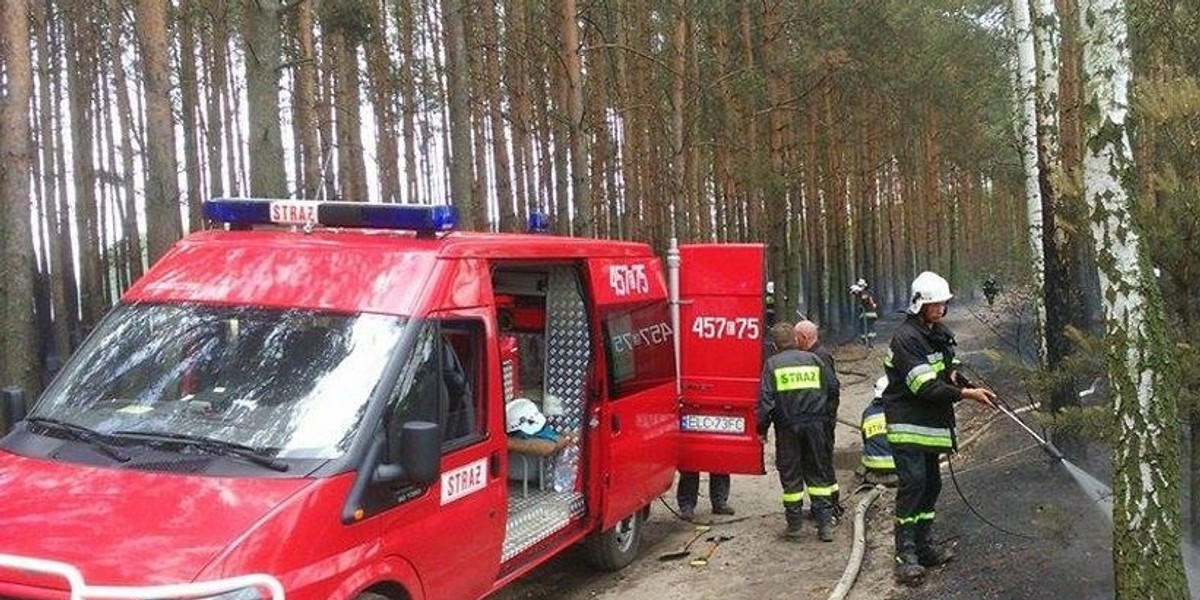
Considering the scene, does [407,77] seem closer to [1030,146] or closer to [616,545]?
[1030,146]

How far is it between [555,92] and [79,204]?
10271mm

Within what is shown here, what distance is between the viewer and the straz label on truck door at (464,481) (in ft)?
14.6

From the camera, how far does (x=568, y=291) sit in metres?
6.62

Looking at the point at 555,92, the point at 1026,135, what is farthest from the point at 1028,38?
the point at 555,92

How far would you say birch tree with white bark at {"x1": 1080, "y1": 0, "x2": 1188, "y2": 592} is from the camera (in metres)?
4.13

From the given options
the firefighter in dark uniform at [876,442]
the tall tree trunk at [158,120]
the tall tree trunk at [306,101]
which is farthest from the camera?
the tall tree trunk at [306,101]

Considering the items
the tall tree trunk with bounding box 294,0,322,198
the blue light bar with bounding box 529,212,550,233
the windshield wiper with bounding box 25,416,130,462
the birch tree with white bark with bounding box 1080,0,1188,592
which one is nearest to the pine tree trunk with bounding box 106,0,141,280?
the tall tree trunk with bounding box 294,0,322,198

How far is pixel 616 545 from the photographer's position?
23.6 ft

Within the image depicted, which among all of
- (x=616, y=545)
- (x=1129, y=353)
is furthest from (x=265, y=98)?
(x=1129, y=353)

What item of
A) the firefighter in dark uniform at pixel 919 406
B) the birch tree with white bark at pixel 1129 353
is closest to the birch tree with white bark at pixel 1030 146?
the firefighter in dark uniform at pixel 919 406

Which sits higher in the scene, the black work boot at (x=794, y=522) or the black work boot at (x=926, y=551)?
the black work boot at (x=926, y=551)

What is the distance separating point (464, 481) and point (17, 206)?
5779mm

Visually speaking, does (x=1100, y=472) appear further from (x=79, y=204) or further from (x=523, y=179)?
(x=79, y=204)

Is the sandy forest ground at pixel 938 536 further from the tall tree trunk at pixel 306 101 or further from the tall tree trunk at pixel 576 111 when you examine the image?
the tall tree trunk at pixel 306 101
